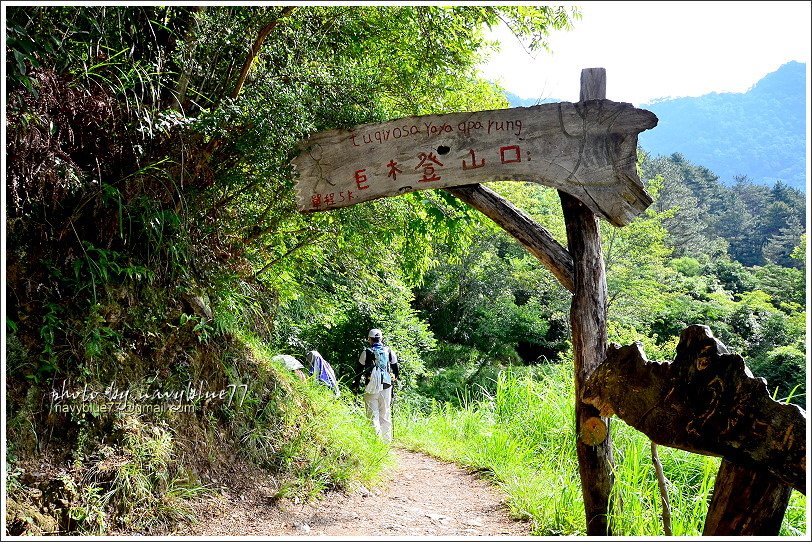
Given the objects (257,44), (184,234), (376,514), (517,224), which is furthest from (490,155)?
(376,514)

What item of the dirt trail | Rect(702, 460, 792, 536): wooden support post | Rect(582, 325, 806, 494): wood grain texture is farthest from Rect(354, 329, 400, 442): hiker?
Rect(702, 460, 792, 536): wooden support post

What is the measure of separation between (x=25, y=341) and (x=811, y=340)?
3408mm

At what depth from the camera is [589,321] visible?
3428mm

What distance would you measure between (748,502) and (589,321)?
164cm

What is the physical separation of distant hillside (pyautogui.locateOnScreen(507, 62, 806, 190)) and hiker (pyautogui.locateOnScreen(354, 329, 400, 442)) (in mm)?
74239

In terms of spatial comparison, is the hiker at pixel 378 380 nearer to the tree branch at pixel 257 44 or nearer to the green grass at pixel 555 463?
the green grass at pixel 555 463

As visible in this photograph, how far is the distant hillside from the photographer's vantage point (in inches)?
2992

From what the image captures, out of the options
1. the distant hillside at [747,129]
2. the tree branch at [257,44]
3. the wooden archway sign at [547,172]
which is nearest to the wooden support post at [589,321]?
the wooden archway sign at [547,172]

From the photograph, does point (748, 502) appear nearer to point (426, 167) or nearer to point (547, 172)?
point (547, 172)

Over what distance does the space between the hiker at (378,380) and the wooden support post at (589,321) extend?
125 inches

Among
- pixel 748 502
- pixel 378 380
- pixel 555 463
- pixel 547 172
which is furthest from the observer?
pixel 378 380

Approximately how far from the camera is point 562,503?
3.71m

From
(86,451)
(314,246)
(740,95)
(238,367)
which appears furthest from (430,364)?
(740,95)

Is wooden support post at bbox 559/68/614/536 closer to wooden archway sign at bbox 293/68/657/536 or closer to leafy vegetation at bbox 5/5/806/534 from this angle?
wooden archway sign at bbox 293/68/657/536
